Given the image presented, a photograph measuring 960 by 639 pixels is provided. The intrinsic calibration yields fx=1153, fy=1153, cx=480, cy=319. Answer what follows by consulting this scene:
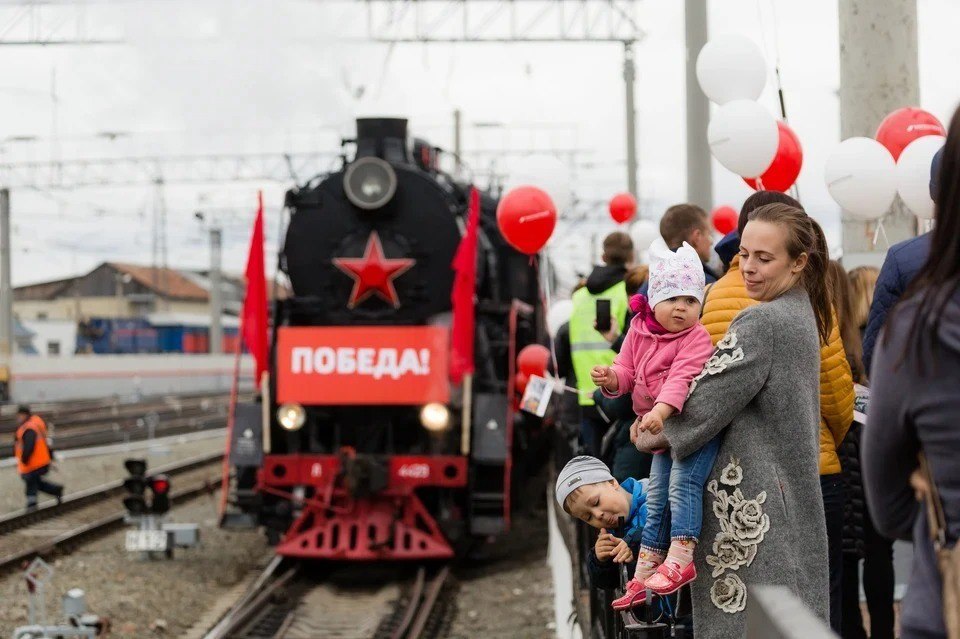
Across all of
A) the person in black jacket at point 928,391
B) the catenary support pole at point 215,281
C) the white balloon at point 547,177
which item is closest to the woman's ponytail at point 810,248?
the person in black jacket at point 928,391

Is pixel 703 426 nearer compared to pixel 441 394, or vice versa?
pixel 703 426

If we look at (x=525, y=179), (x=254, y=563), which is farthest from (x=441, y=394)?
(x=254, y=563)

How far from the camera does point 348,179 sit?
1080 cm

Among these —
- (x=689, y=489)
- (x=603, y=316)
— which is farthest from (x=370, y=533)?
(x=689, y=489)

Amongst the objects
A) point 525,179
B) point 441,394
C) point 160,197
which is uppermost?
point 160,197

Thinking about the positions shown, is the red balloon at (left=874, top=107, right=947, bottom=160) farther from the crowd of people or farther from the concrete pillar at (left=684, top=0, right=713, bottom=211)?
the concrete pillar at (left=684, top=0, right=713, bottom=211)

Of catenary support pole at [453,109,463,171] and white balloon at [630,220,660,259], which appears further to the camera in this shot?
catenary support pole at [453,109,463,171]

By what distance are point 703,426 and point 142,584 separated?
863 cm

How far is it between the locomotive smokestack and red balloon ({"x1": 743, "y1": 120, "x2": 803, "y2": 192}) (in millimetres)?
4854

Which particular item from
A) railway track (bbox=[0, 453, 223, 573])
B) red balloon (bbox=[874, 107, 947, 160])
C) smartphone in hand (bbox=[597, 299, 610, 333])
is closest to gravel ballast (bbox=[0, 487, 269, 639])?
railway track (bbox=[0, 453, 223, 573])

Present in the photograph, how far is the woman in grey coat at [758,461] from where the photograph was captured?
9.90ft

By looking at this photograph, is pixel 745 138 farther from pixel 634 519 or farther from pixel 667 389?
pixel 667 389

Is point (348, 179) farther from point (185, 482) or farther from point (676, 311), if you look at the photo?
point (185, 482)

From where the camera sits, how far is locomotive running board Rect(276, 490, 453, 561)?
974 centimetres
